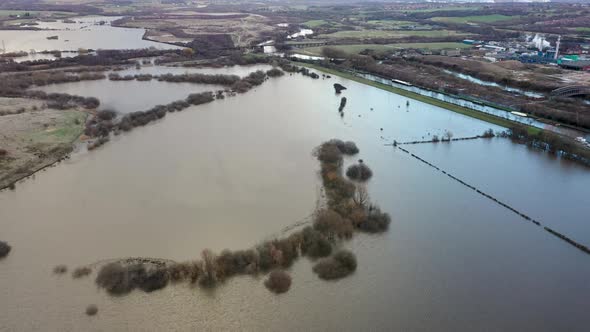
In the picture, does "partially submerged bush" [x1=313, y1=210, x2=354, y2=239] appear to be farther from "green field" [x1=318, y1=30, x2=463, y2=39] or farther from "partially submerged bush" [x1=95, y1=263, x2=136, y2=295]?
"green field" [x1=318, y1=30, x2=463, y2=39]

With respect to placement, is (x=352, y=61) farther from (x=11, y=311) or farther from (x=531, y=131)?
(x=11, y=311)

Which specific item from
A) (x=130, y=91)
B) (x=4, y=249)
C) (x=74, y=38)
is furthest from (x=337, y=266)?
(x=74, y=38)

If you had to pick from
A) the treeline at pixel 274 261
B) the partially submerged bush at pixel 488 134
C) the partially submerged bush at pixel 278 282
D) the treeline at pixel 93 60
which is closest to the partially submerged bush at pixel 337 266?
the treeline at pixel 274 261

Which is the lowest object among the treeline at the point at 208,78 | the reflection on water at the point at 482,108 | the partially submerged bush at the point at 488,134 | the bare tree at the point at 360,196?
the bare tree at the point at 360,196

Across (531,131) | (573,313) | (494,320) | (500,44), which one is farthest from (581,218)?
(500,44)

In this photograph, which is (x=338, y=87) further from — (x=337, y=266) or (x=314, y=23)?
(x=314, y=23)

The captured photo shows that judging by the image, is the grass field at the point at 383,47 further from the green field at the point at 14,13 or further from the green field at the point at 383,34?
the green field at the point at 14,13

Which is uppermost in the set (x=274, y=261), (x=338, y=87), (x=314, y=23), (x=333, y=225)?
(x=314, y=23)
